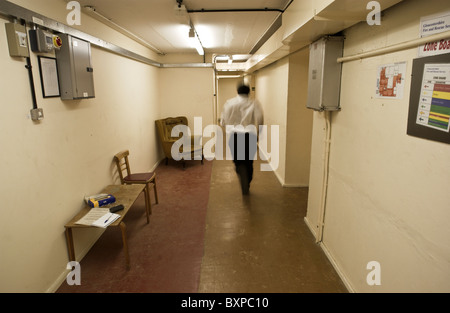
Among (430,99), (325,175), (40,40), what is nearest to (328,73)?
(325,175)

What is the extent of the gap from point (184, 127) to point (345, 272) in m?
4.74

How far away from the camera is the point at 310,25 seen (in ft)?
6.64

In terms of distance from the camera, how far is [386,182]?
165 centimetres

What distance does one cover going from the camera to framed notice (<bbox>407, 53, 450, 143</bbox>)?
121 centimetres

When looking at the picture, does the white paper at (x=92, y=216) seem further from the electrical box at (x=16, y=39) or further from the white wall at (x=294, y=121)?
the white wall at (x=294, y=121)

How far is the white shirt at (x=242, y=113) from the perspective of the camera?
11.9 feet

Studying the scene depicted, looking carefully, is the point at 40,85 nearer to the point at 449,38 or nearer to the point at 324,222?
the point at 449,38

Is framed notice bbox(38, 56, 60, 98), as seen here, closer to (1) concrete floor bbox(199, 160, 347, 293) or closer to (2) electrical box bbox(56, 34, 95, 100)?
(2) electrical box bbox(56, 34, 95, 100)

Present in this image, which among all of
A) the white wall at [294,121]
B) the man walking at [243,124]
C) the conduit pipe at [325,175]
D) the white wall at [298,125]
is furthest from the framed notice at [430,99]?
the white wall at [298,125]

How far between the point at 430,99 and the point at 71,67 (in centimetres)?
261

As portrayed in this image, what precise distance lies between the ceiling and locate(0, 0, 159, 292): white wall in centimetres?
35

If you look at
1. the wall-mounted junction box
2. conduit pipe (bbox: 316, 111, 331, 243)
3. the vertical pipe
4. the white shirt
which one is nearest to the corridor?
conduit pipe (bbox: 316, 111, 331, 243)

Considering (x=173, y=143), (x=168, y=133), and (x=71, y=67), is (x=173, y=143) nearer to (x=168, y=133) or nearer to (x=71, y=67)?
(x=168, y=133)
